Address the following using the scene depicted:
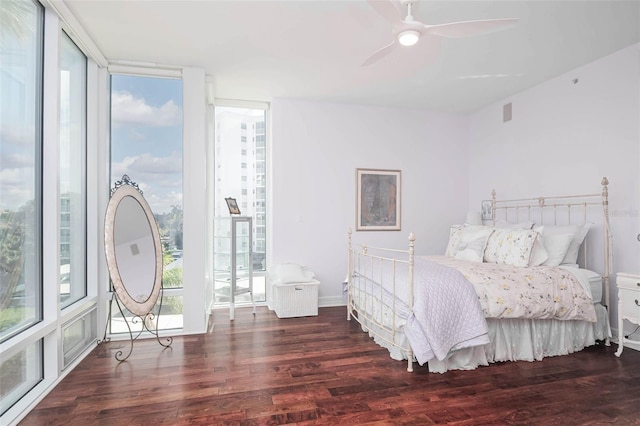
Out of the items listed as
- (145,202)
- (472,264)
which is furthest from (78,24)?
(472,264)

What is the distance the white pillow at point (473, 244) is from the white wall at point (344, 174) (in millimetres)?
1153

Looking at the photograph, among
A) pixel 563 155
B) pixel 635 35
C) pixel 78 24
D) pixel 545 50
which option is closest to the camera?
pixel 78 24

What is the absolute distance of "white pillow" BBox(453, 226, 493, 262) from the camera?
3.77m

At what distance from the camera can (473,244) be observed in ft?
12.6

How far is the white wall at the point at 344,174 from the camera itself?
4734 millimetres

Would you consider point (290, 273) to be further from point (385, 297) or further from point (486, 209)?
point (486, 209)

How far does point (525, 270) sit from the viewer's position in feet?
10.4

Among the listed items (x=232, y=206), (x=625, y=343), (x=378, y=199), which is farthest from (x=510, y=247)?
(x=232, y=206)

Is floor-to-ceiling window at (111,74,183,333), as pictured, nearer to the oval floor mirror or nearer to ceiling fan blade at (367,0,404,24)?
the oval floor mirror

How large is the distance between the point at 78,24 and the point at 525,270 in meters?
4.46

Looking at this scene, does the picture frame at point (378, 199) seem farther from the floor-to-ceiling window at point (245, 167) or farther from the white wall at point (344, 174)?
the floor-to-ceiling window at point (245, 167)

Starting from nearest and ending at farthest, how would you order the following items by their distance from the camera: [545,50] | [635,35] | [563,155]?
1. [635,35]
2. [545,50]
3. [563,155]

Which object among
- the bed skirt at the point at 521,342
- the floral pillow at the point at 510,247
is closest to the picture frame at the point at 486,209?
the floral pillow at the point at 510,247

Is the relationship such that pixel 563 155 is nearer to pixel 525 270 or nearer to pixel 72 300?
pixel 525 270
